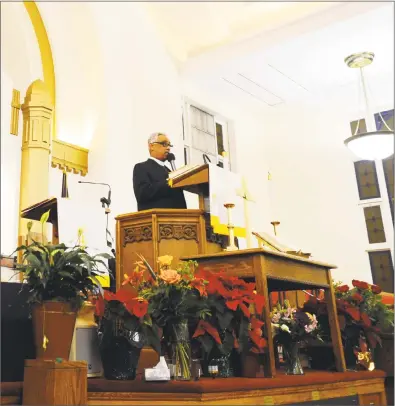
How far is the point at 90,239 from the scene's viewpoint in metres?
4.22

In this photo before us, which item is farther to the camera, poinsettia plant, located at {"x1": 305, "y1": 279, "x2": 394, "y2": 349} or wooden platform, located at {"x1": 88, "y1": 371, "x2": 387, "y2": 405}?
poinsettia plant, located at {"x1": 305, "y1": 279, "x2": 394, "y2": 349}

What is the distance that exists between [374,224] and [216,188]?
6110 mm

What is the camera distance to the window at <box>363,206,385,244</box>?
29.4 feet

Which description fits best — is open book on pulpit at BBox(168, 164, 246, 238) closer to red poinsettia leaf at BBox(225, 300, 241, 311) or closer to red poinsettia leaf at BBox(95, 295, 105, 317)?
red poinsettia leaf at BBox(225, 300, 241, 311)

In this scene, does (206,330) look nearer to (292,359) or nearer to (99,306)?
(99,306)

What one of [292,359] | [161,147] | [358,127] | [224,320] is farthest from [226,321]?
[358,127]

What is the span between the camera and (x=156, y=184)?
4051 mm

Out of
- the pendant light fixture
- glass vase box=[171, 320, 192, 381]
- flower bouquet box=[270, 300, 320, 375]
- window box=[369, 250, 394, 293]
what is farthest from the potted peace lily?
window box=[369, 250, 394, 293]

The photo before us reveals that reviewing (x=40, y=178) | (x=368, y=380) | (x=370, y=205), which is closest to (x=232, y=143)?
(x=370, y=205)

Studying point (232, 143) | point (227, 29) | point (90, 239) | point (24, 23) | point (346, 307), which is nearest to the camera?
point (346, 307)

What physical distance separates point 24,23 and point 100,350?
5.73 meters

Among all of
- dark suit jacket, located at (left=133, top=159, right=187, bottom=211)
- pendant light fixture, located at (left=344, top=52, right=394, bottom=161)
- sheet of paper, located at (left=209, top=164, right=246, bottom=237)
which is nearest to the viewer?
sheet of paper, located at (left=209, top=164, right=246, bottom=237)

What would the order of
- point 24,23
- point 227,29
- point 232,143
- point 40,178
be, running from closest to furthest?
point 40,178, point 24,23, point 227,29, point 232,143

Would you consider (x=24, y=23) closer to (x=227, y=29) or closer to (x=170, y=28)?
(x=170, y=28)
